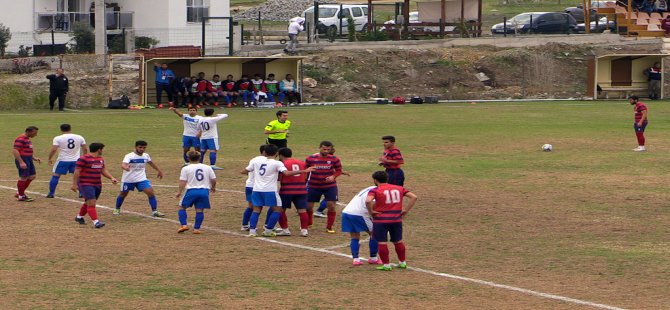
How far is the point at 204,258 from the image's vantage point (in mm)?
17656

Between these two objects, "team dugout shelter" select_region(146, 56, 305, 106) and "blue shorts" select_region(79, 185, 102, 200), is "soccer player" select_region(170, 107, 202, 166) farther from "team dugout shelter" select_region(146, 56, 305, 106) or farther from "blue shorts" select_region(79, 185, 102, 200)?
"team dugout shelter" select_region(146, 56, 305, 106)

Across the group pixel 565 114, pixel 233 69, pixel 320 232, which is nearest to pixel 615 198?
pixel 320 232

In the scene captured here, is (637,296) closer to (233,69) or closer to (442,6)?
A: (233,69)

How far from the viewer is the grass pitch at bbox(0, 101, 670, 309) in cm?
1506

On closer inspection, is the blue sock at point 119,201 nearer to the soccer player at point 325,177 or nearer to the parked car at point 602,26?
the soccer player at point 325,177

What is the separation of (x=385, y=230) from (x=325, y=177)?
3795mm

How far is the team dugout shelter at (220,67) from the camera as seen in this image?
50.0 meters

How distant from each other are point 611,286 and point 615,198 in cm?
867

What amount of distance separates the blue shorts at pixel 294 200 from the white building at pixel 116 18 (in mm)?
45931

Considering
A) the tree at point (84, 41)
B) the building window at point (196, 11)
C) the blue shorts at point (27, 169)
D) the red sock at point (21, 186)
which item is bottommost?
the red sock at point (21, 186)

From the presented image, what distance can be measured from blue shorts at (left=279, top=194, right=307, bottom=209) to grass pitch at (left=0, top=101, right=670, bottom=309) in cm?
63

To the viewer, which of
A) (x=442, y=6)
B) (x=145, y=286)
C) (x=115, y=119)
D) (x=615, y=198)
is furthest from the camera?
(x=442, y=6)

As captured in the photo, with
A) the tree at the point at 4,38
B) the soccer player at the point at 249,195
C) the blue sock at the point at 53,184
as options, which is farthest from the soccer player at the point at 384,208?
the tree at the point at 4,38

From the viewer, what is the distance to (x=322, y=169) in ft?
64.5
